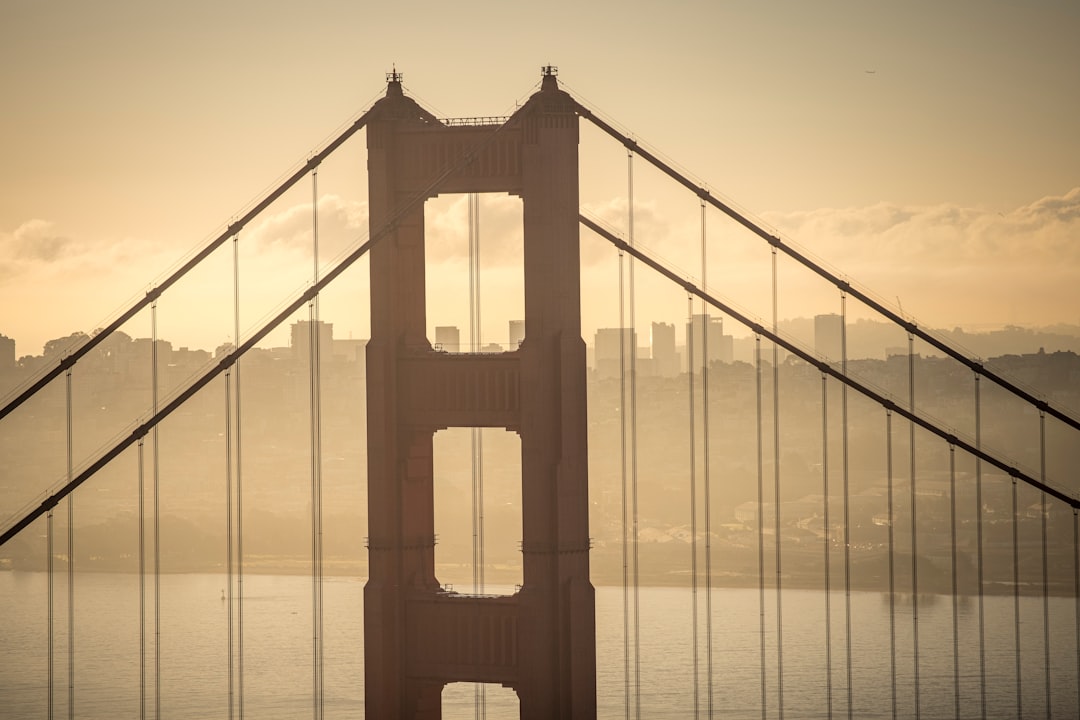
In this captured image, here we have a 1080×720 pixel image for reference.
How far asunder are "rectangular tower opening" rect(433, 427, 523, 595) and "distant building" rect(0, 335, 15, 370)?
43989 mm

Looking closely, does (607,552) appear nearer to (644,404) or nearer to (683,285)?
(644,404)

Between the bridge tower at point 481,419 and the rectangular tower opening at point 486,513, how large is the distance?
10695 centimetres

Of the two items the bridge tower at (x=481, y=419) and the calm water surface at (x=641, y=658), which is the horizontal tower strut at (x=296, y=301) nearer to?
the bridge tower at (x=481, y=419)

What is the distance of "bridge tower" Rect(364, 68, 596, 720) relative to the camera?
Answer: 39188 mm

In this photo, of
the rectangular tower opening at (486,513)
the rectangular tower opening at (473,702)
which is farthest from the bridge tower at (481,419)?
the rectangular tower opening at (486,513)

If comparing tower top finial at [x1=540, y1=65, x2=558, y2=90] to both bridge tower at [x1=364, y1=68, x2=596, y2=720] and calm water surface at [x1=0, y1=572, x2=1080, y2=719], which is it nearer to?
bridge tower at [x1=364, y1=68, x2=596, y2=720]

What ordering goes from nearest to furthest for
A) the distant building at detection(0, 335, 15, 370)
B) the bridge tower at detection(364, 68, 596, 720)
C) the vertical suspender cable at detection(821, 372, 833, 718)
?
1. the bridge tower at detection(364, 68, 596, 720)
2. the vertical suspender cable at detection(821, 372, 833, 718)
3. the distant building at detection(0, 335, 15, 370)

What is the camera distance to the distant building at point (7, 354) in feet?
496

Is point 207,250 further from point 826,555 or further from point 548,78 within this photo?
point 826,555

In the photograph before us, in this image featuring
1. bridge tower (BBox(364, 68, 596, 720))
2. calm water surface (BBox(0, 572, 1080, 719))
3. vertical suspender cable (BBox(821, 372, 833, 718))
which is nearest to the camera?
bridge tower (BBox(364, 68, 596, 720))

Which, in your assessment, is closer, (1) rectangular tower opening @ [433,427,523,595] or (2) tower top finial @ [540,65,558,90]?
(2) tower top finial @ [540,65,558,90]

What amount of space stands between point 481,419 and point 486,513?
459ft

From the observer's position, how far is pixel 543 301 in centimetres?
3909

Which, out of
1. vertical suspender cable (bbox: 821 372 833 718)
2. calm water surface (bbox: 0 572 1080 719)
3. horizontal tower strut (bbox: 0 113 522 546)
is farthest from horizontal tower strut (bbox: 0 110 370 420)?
calm water surface (bbox: 0 572 1080 719)
